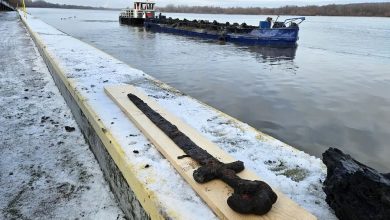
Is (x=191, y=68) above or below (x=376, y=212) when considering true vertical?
below

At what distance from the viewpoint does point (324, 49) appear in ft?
69.2

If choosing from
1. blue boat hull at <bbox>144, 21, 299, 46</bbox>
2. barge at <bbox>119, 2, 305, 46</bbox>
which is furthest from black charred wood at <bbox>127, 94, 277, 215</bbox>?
blue boat hull at <bbox>144, 21, 299, 46</bbox>

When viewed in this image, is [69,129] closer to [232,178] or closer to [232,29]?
[232,178]

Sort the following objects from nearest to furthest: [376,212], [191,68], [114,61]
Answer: [376,212]
[114,61]
[191,68]

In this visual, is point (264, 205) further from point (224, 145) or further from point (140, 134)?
point (140, 134)

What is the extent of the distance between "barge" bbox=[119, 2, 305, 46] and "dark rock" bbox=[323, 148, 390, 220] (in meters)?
20.7

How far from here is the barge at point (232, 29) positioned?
73.6ft

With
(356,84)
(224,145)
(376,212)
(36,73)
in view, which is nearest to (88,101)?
(224,145)

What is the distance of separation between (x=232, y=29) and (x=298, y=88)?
1652 centimetres

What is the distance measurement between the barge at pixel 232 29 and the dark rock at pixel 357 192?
20.7m

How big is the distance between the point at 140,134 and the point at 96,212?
0.79 meters

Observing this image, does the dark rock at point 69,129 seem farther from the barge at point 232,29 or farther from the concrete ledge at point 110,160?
the barge at point 232,29

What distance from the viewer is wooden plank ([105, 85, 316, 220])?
201 cm

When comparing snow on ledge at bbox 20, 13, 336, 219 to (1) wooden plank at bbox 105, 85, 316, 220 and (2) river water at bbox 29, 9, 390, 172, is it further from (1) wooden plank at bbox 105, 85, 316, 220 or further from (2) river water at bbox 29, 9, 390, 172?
(2) river water at bbox 29, 9, 390, 172
